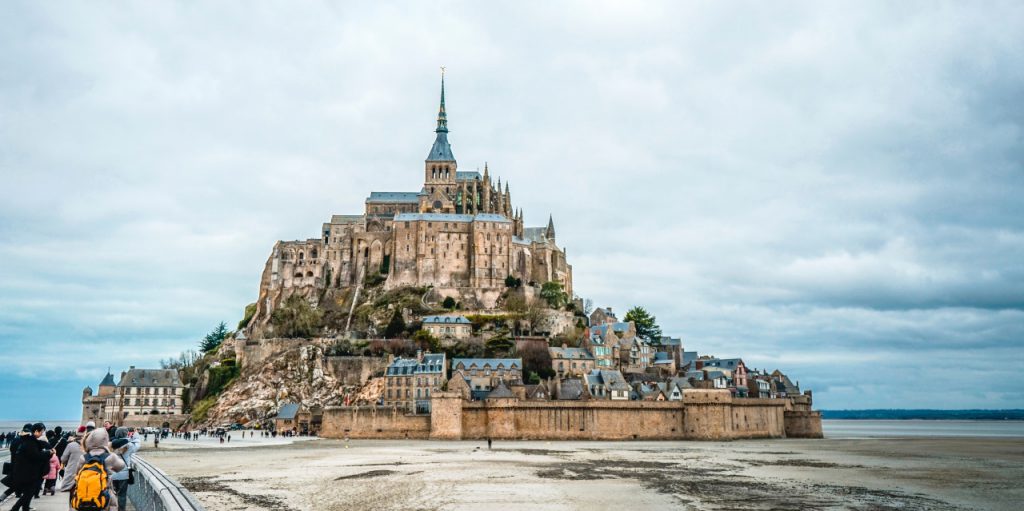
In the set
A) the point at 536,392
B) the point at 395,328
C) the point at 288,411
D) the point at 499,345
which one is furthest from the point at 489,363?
the point at 288,411

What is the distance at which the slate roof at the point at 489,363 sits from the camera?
224 feet

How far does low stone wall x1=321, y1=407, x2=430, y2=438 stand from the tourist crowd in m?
46.2

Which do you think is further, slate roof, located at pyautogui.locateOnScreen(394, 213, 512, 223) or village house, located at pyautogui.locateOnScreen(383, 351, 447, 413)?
slate roof, located at pyautogui.locateOnScreen(394, 213, 512, 223)

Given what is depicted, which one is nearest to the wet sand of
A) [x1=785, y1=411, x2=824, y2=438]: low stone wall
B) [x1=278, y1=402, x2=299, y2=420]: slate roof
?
[x1=278, y1=402, x2=299, y2=420]: slate roof

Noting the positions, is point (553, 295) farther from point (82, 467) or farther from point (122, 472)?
point (82, 467)

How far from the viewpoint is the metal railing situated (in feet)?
30.7

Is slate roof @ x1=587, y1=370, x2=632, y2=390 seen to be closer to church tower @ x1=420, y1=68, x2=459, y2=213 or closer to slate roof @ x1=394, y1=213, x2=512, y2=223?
slate roof @ x1=394, y1=213, x2=512, y2=223

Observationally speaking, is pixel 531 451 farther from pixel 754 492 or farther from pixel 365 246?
pixel 365 246

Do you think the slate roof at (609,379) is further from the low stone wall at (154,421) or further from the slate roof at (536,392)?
the low stone wall at (154,421)

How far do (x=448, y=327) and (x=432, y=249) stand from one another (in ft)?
50.6

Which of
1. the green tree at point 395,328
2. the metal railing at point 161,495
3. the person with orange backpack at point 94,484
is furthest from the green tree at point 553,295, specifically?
the person with orange backpack at point 94,484

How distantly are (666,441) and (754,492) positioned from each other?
31419mm

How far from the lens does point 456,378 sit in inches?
2462

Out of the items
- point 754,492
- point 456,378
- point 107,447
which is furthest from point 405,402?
point 107,447
